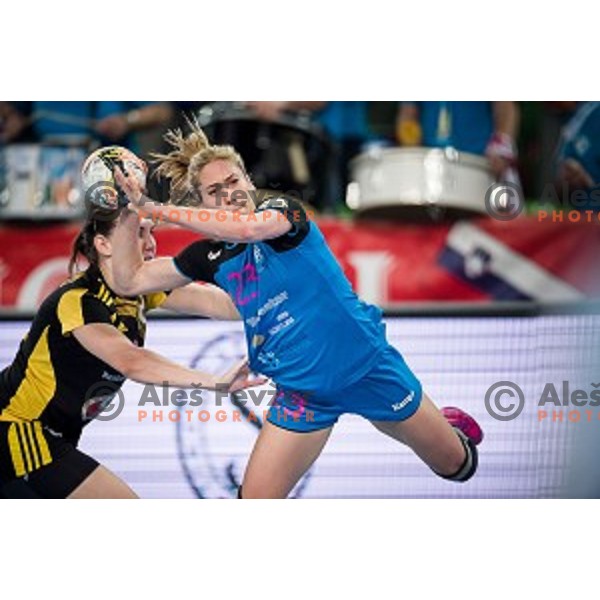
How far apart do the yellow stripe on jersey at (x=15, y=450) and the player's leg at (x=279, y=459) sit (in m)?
0.91

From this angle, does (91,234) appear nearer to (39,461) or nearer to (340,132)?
(39,461)

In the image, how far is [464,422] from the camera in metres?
4.20

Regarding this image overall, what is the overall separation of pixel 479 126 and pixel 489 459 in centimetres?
143

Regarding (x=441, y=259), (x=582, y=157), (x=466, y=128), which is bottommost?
(x=441, y=259)

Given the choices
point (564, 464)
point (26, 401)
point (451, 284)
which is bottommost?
point (564, 464)

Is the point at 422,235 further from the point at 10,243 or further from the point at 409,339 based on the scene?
the point at 10,243

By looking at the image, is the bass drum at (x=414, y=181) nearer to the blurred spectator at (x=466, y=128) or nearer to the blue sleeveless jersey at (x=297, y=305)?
the blurred spectator at (x=466, y=128)

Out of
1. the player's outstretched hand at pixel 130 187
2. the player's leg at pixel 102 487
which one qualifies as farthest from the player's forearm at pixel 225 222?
the player's leg at pixel 102 487

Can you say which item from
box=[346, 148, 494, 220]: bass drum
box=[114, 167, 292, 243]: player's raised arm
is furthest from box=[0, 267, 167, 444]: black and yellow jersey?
box=[346, 148, 494, 220]: bass drum

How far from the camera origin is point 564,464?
429 centimetres

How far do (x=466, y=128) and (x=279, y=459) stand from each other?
5.31ft
